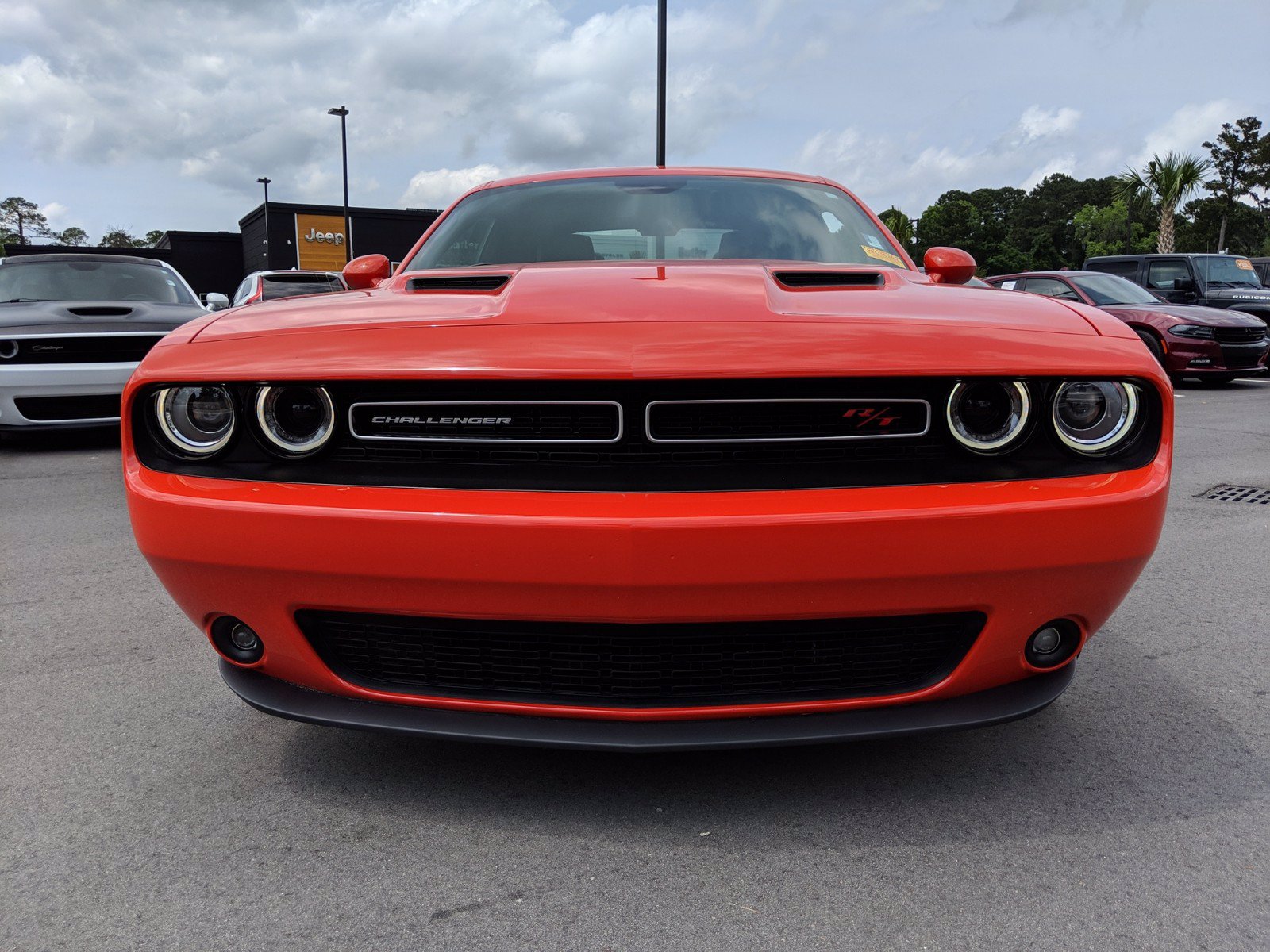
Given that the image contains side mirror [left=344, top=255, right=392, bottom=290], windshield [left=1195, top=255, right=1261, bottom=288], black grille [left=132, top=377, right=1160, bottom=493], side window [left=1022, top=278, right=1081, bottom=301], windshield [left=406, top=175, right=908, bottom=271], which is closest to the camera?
black grille [left=132, top=377, right=1160, bottom=493]

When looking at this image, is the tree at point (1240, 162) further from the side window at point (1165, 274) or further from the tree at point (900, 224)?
the side window at point (1165, 274)

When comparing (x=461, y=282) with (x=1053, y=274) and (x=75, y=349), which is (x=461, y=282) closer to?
(x=75, y=349)

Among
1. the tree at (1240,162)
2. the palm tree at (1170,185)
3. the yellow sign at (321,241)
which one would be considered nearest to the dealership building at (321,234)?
the yellow sign at (321,241)

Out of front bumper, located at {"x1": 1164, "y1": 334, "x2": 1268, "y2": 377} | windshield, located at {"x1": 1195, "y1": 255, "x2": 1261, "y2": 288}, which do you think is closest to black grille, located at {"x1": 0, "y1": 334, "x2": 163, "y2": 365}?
front bumper, located at {"x1": 1164, "y1": 334, "x2": 1268, "y2": 377}

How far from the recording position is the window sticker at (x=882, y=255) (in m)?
3.12

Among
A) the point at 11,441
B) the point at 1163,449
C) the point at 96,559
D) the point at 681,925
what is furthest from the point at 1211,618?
the point at 11,441

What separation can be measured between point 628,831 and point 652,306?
1.00 metres

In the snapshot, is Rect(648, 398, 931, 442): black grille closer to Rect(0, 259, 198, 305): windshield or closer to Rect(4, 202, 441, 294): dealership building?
Rect(0, 259, 198, 305): windshield

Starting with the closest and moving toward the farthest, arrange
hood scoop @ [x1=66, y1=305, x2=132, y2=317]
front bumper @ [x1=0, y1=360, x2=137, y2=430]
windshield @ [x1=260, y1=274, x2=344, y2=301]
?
front bumper @ [x1=0, y1=360, x2=137, y2=430], hood scoop @ [x1=66, y1=305, x2=132, y2=317], windshield @ [x1=260, y1=274, x2=344, y2=301]

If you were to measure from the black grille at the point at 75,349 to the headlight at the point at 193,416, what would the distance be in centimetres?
557

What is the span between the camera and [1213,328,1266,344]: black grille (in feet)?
41.3

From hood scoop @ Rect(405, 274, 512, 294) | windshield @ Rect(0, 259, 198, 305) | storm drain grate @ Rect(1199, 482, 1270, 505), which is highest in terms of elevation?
hood scoop @ Rect(405, 274, 512, 294)

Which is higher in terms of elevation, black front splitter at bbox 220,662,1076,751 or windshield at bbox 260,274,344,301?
windshield at bbox 260,274,344,301

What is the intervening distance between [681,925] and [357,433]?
102 cm
